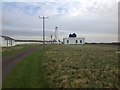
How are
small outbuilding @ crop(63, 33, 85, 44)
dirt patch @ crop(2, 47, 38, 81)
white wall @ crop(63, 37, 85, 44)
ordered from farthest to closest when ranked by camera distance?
white wall @ crop(63, 37, 85, 44) < small outbuilding @ crop(63, 33, 85, 44) < dirt patch @ crop(2, 47, 38, 81)

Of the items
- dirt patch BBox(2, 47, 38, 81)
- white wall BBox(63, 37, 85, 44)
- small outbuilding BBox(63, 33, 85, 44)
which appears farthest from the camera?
white wall BBox(63, 37, 85, 44)

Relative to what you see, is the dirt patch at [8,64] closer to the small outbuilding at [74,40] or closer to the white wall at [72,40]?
the small outbuilding at [74,40]

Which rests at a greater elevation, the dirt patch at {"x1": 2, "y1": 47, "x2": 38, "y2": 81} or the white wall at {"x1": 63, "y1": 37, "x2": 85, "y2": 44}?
the white wall at {"x1": 63, "y1": 37, "x2": 85, "y2": 44}

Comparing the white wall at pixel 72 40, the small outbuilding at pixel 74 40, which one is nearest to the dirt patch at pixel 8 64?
the small outbuilding at pixel 74 40

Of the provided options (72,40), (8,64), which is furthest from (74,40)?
(8,64)

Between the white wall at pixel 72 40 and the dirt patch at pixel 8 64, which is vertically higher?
the white wall at pixel 72 40

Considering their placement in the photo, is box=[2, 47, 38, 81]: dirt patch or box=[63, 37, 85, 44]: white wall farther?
box=[63, 37, 85, 44]: white wall

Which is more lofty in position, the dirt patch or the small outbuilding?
the small outbuilding

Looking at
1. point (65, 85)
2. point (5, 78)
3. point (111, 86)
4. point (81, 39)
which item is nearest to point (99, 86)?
point (111, 86)

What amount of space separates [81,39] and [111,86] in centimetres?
11343

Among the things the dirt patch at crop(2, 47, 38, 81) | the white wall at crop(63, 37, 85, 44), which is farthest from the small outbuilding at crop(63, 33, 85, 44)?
the dirt patch at crop(2, 47, 38, 81)

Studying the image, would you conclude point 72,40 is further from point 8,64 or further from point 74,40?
point 8,64

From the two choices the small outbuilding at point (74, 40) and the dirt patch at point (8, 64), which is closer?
the dirt patch at point (8, 64)

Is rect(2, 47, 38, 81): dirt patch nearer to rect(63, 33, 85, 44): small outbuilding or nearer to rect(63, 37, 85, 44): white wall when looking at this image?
rect(63, 33, 85, 44): small outbuilding
